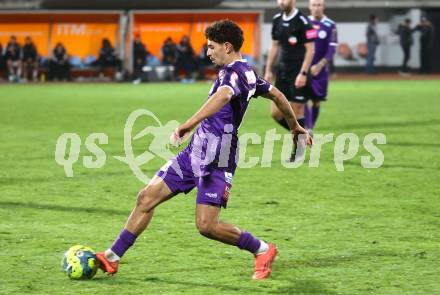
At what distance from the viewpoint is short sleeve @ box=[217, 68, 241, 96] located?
6660 mm

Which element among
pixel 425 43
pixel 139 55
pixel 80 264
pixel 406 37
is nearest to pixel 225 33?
pixel 80 264

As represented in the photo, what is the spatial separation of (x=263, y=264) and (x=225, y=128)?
39.6 inches

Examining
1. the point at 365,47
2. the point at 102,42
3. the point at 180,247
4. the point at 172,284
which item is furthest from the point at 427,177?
the point at 365,47

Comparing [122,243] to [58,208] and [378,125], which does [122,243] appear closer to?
[58,208]

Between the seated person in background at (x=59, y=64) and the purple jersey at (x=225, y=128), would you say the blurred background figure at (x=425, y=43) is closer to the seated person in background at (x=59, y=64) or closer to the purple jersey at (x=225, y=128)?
the seated person in background at (x=59, y=64)

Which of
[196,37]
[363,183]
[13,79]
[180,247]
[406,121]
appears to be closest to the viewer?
[180,247]

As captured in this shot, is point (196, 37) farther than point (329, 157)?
Yes

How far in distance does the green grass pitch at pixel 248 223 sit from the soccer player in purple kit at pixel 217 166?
0.82ft

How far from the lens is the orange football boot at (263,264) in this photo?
22.7ft

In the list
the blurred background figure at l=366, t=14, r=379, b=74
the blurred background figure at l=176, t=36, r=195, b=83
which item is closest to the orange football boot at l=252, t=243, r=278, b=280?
the blurred background figure at l=176, t=36, r=195, b=83

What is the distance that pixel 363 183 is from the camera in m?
11.6

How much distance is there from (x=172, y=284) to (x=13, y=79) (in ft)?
98.6

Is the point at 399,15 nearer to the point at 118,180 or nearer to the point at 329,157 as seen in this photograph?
the point at 329,157

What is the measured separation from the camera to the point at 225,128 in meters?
6.91
